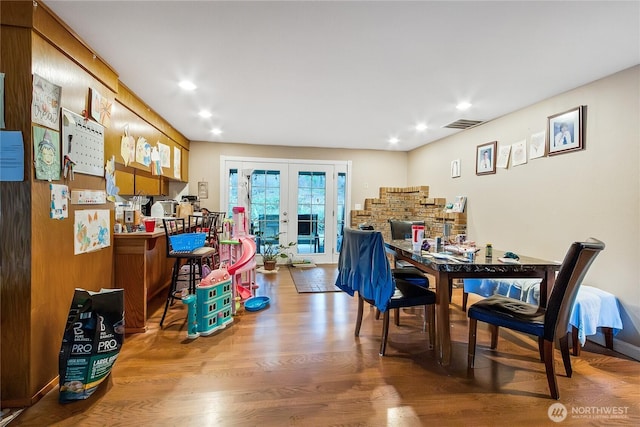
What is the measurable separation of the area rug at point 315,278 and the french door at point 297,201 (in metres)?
0.51

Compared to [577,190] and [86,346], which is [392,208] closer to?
[577,190]

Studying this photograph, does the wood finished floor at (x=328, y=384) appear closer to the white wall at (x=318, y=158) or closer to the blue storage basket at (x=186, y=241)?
the blue storage basket at (x=186, y=241)

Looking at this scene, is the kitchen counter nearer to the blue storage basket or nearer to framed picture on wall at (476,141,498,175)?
the blue storage basket

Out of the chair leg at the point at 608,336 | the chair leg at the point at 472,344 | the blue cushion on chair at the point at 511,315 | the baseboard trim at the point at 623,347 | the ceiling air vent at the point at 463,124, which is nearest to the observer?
the blue cushion on chair at the point at 511,315

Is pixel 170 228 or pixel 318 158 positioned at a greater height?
pixel 318 158

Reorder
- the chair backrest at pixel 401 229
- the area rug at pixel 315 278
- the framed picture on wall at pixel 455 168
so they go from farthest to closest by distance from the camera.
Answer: the framed picture on wall at pixel 455 168 < the chair backrest at pixel 401 229 < the area rug at pixel 315 278

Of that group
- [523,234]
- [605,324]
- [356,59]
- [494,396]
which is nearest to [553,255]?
[523,234]

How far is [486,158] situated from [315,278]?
9.35 feet

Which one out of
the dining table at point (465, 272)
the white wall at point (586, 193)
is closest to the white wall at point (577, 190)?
the white wall at point (586, 193)

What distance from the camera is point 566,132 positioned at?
2.79 metres

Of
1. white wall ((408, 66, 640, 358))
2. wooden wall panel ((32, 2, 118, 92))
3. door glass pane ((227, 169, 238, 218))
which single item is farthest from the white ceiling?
door glass pane ((227, 169, 238, 218))

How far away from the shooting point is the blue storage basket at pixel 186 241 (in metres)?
2.75

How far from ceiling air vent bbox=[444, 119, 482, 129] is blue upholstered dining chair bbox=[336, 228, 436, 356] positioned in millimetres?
2505

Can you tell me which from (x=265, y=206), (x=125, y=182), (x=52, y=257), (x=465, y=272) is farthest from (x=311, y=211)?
(x=52, y=257)
